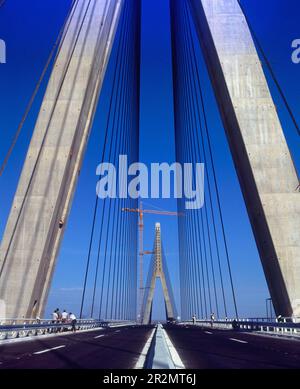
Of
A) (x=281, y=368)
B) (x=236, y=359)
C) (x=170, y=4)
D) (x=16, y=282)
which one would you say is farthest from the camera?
(x=170, y=4)

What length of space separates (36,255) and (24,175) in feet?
9.90

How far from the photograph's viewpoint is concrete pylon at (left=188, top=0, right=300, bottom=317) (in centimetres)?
1600

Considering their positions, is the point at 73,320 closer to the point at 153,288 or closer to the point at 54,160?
the point at 54,160

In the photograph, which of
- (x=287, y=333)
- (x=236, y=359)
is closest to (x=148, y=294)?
(x=287, y=333)

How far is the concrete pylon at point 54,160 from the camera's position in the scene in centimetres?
1758

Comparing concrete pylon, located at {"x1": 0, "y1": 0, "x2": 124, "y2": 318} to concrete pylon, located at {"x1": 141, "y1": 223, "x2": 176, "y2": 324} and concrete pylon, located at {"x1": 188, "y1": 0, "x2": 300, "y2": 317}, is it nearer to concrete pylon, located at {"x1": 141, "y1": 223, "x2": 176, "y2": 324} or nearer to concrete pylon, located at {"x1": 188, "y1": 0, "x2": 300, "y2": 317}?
concrete pylon, located at {"x1": 188, "y1": 0, "x2": 300, "y2": 317}

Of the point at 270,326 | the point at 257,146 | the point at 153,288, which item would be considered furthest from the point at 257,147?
the point at 153,288

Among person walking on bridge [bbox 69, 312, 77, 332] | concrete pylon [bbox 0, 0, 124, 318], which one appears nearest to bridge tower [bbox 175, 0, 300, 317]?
concrete pylon [bbox 0, 0, 124, 318]

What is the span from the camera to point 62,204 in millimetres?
19812

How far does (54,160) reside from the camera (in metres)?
19.0

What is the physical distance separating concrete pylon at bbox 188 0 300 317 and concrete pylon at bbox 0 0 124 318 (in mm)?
4481

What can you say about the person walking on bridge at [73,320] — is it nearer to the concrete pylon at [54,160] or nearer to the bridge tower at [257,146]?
the concrete pylon at [54,160]

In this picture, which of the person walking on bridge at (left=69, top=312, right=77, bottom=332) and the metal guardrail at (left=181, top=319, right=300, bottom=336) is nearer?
the metal guardrail at (left=181, top=319, right=300, bottom=336)
